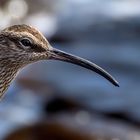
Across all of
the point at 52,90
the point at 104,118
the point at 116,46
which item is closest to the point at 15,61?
the point at 104,118

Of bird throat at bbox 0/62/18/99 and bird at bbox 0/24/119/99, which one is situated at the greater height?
bird at bbox 0/24/119/99

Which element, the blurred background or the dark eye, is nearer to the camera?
the dark eye

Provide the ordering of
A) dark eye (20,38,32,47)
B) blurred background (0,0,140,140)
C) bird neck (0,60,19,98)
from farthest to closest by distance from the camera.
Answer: blurred background (0,0,140,140) → bird neck (0,60,19,98) → dark eye (20,38,32,47)

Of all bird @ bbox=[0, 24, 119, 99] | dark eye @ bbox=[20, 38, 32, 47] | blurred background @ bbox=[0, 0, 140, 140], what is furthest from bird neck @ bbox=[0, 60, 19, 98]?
blurred background @ bbox=[0, 0, 140, 140]

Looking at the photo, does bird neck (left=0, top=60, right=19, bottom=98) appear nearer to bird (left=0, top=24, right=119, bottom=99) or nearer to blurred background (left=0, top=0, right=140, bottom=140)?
bird (left=0, top=24, right=119, bottom=99)

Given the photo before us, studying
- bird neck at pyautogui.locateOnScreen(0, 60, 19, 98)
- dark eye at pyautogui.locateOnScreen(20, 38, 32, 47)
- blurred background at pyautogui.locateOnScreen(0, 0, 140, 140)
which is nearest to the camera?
dark eye at pyautogui.locateOnScreen(20, 38, 32, 47)

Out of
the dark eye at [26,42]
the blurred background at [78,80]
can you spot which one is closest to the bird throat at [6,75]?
the dark eye at [26,42]

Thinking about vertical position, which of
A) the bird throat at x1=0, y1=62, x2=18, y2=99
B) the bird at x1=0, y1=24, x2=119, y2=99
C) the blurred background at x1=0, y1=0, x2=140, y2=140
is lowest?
the bird throat at x1=0, y1=62, x2=18, y2=99
